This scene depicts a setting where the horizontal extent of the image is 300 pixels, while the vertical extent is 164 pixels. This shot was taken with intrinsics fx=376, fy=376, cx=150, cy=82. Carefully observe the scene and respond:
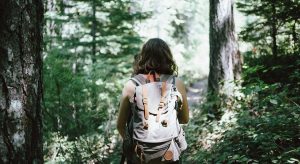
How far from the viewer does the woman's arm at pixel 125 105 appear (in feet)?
11.5

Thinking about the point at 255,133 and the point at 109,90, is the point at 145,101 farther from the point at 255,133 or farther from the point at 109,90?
the point at 109,90

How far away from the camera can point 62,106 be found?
790 centimetres

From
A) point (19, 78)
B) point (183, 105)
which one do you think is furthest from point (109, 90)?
point (19, 78)

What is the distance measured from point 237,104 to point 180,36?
20739mm

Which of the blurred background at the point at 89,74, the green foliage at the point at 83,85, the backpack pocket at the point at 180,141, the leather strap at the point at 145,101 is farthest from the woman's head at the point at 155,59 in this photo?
the green foliage at the point at 83,85

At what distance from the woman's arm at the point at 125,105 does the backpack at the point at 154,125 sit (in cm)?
7

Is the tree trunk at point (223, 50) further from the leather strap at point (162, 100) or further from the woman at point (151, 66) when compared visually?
the leather strap at point (162, 100)

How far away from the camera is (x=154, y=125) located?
3322mm

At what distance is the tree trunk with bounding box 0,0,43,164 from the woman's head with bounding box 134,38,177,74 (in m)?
0.97

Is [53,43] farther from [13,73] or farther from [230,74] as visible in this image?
[13,73]

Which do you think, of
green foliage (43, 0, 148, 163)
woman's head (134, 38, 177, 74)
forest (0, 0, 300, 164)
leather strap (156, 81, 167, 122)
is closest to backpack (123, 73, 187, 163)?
leather strap (156, 81, 167, 122)

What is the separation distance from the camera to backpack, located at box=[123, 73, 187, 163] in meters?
3.32

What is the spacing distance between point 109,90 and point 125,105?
5747mm

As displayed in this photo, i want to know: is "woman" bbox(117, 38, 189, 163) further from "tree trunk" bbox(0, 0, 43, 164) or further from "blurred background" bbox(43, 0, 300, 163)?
"blurred background" bbox(43, 0, 300, 163)
